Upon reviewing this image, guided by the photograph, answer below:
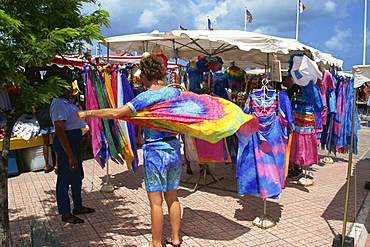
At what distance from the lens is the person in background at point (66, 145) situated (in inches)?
140

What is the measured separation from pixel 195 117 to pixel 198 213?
5.92 feet

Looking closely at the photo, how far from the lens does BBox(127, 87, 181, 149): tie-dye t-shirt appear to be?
116 inches

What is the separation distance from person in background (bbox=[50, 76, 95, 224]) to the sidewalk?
1.16 feet

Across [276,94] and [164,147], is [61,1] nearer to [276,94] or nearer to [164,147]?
[164,147]

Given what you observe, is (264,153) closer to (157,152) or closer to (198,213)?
(198,213)

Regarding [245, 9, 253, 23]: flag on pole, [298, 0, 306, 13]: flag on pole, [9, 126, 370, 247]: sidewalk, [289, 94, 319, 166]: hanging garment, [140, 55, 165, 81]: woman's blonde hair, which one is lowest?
[9, 126, 370, 247]: sidewalk

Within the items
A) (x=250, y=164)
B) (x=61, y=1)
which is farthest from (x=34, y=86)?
(x=250, y=164)

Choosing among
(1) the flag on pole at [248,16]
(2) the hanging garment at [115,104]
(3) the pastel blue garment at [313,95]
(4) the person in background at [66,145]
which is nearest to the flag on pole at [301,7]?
(1) the flag on pole at [248,16]

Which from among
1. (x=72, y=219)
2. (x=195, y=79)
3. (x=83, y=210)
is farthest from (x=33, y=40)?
(x=195, y=79)

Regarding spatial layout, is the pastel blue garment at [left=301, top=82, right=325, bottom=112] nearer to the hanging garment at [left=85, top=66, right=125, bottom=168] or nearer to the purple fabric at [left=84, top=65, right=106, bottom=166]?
the hanging garment at [left=85, top=66, right=125, bottom=168]

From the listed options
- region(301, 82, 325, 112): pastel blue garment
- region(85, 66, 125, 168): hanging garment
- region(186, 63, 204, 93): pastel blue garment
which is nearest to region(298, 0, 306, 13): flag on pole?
region(186, 63, 204, 93): pastel blue garment

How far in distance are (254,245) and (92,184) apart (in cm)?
310

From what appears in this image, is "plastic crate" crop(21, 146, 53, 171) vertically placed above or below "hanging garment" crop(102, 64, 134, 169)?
below

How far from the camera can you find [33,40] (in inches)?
85.0
